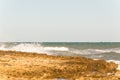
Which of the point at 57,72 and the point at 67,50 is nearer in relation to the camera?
the point at 57,72

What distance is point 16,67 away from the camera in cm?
2358

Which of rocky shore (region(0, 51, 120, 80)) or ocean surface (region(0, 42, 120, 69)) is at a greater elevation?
rocky shore (region(0, 51, 120, 80))

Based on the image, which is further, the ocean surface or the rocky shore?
the ocean surface

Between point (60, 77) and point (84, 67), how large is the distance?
4.46 meters

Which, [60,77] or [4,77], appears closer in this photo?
[4,77]

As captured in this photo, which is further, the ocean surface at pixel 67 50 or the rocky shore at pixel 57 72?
the ocean surface at pixel 67 50

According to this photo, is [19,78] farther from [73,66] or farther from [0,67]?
[73,66]

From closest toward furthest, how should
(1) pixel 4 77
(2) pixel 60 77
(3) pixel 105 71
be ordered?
1. (1) pixel 4 77
2. (2) pixel 60 77
3. (3) pixel 105 71

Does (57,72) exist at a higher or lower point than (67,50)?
higher

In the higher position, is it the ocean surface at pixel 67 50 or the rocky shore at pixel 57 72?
the rocky shore at pixel 57 72

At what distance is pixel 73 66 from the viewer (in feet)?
84.4

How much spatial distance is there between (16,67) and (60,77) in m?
3.56

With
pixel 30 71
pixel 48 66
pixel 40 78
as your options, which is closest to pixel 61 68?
pixel 48 66

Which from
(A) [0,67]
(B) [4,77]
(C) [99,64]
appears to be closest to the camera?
(B) [4,77]
